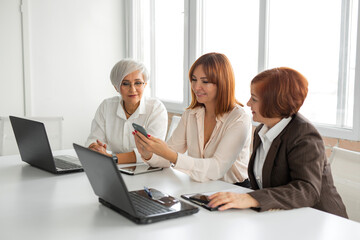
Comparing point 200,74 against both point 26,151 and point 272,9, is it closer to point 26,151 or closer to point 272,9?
point 26,151

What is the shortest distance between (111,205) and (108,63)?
3.46 m

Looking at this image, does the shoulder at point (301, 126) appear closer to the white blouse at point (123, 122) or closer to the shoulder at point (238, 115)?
the shoulder at point (238, 115)

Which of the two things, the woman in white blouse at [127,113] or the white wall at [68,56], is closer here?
the woman in white blouse at [127,113]

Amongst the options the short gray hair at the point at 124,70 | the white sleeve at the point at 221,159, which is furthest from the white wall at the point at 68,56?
the white sleeve at the point at 221,159

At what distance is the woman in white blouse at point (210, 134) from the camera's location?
1980 millimetres

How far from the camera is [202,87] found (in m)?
2.23

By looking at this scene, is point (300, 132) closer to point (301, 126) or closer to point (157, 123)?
point (301, 126)

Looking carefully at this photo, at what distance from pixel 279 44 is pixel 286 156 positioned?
1.64 m

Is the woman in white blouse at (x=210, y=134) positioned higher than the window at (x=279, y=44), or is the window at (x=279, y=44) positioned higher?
the window at (x=279, y=44)

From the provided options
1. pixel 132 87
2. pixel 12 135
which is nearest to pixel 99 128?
pixel 132 87

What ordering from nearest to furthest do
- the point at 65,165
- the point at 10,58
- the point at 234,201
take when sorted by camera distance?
the point at 234,201 → the point at 65,165 → the point at 10,58

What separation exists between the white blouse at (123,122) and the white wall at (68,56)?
5.51ft

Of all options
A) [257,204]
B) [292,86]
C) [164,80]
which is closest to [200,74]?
[292,86]

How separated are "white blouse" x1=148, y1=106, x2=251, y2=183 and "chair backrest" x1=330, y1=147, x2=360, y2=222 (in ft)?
1.51
